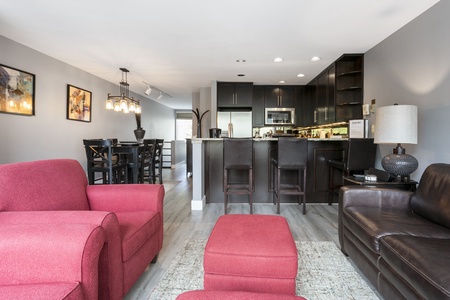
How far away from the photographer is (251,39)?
3172mm

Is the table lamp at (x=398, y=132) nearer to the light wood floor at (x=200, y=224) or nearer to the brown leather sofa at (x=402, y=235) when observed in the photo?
the brown leather sofa at (x=402, y=235)

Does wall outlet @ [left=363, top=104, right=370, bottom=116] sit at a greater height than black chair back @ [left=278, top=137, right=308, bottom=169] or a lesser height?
greater

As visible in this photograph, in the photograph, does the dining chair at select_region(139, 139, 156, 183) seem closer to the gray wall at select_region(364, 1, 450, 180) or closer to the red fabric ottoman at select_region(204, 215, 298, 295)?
the red fabric ottoman at select_region(204, 215, 298, 295)

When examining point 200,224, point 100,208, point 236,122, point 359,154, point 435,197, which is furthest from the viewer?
point 236,122

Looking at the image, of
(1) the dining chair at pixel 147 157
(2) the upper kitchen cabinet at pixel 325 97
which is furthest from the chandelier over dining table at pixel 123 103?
(2) the upper kitchen cabinet at pixel 325 97

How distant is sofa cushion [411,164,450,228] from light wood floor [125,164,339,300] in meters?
0.85

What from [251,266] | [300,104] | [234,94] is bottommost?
[251,266]

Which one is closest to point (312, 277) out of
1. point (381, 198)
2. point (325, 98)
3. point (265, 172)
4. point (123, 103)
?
point (381, 198)

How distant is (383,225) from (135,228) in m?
1.65

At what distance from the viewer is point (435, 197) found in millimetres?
1728

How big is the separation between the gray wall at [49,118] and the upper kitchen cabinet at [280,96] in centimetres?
369

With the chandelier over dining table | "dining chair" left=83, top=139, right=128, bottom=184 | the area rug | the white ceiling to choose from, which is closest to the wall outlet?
the white ceiling

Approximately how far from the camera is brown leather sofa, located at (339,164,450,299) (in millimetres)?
1109

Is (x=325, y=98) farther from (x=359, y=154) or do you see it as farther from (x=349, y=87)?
(x=359, y=154)
